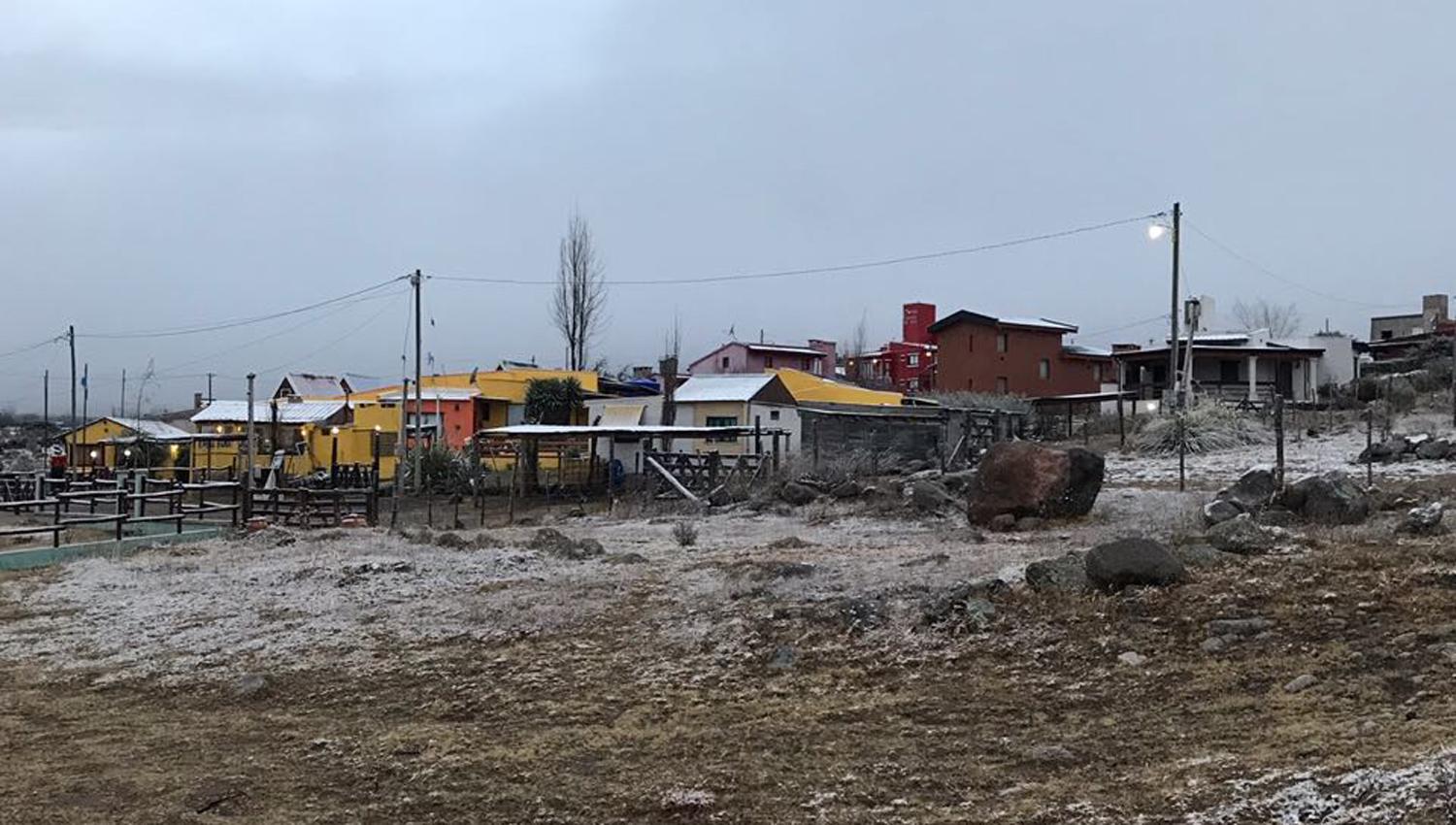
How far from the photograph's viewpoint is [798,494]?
74.3ft

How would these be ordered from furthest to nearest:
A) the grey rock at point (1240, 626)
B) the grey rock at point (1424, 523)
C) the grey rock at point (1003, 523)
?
the grey rock at point (1003, 523) → the grey rock at point (1424, 523) → the grey rock at point (1240, 626)

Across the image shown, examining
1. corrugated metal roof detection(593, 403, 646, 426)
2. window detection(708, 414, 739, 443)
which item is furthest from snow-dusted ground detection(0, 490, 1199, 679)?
corrugated metal roof detection(593, 403, 646, 426)

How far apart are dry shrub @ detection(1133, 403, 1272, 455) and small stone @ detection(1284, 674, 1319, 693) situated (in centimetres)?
2174

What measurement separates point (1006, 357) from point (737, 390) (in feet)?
61.5

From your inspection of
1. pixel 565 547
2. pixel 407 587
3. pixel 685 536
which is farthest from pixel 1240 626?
pixel 685 536

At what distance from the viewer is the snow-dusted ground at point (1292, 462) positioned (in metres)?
19.8

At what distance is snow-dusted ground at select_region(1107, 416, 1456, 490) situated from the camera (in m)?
19.8

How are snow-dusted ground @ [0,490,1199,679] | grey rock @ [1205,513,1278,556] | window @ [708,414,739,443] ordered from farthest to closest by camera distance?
window @ [708,414,739,443], grey rock @ [1205,513,1278,556], snow-dusted ground @ [0,490,1199,679]

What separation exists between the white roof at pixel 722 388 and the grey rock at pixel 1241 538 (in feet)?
93.3

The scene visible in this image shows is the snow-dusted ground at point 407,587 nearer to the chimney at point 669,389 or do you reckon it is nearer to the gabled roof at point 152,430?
the chimney at point 669,389

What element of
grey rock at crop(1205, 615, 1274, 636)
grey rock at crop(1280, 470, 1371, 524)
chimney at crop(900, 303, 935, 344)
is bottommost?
grey rock at crop(1205, 615, 1274, 636)

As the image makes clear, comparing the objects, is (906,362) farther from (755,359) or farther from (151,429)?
(151,429)

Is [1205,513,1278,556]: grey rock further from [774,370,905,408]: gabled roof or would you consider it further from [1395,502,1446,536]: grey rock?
[774,370,905,408]: gabled roof

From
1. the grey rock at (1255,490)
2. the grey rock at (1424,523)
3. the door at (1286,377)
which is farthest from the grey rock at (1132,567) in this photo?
the door at (1286,377)
